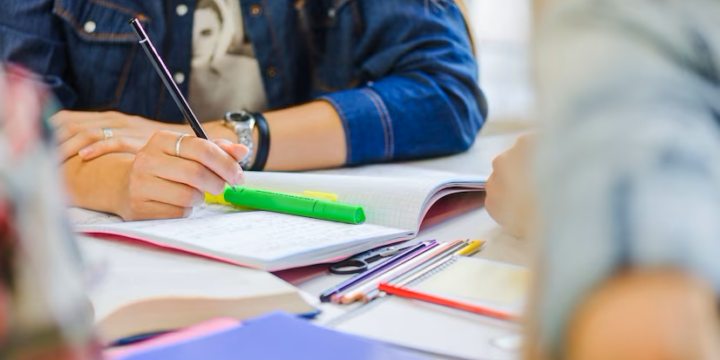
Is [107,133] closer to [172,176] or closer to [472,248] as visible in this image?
[172,176]

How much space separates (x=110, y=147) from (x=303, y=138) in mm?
210

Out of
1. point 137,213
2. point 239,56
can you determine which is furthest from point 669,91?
point 239,56

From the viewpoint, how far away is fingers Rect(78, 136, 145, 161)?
65 centimetres

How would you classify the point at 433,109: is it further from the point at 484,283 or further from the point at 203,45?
the point at 484,283

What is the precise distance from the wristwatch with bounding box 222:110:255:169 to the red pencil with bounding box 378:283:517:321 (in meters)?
0.39

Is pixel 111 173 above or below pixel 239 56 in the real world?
below

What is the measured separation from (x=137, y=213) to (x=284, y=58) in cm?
47

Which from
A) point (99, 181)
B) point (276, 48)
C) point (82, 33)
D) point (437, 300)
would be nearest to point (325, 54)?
point (276, 48)

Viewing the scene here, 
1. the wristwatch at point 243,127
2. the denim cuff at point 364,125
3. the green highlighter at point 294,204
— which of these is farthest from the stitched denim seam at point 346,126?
the green highlighter at point 294,204

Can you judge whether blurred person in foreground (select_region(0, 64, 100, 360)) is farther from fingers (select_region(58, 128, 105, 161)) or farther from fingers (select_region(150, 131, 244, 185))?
fingers (select_region(58, 128, 105, 161))

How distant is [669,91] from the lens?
0.48 ft

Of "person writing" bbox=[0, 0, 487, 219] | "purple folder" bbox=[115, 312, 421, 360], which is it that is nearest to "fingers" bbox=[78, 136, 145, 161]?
"person writing" bbox=[0, 0, 487, 219]

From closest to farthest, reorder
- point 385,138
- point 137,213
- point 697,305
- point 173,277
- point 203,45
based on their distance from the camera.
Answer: point 697,305 → point 173,277 → point 137,213 → point 385,138 → point 203,45

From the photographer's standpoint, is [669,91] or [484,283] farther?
[484,283]
